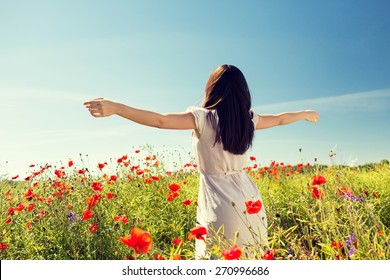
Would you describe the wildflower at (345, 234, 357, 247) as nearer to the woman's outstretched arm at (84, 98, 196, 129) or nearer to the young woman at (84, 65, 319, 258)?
the young woman at (84, 65, 319, 258)

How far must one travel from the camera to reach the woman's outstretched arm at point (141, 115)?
2.18 meters

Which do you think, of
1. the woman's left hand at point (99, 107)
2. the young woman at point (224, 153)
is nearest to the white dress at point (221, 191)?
the young woman at point (224, 153)

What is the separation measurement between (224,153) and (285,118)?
880 millimetres

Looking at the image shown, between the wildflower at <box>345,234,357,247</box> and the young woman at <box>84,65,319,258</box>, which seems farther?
the young woman at <box>84,65,319,258</box>

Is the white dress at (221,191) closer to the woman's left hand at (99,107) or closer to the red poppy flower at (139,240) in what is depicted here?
the woman's left hand at (99,107)

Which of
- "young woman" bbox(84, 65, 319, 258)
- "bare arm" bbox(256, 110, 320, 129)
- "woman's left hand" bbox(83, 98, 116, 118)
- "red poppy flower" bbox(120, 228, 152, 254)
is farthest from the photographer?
"bare arm" bbox(256, 110, 320, 129)

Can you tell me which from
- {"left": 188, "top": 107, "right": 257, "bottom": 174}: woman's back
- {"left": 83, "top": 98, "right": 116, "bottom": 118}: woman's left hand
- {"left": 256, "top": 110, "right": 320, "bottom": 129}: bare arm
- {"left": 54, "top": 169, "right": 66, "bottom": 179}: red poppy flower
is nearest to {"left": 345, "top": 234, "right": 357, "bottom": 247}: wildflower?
{"left": 188, "top": 107, "right": 257, "bottom": 174}: woman's back

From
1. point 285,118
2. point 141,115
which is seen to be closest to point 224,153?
point 141,115

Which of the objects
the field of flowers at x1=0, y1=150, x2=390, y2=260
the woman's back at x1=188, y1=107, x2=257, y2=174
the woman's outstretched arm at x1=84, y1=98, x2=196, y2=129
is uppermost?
the woman's outstretched arm at x1=84, y1=98, x2=196, y2=129

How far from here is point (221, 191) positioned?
2.67m

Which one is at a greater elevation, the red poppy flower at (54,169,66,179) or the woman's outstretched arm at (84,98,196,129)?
the woman's outstretched arm at (84,98,196,129)

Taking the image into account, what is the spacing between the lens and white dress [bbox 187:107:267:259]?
2.60 m

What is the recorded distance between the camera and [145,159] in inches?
222
